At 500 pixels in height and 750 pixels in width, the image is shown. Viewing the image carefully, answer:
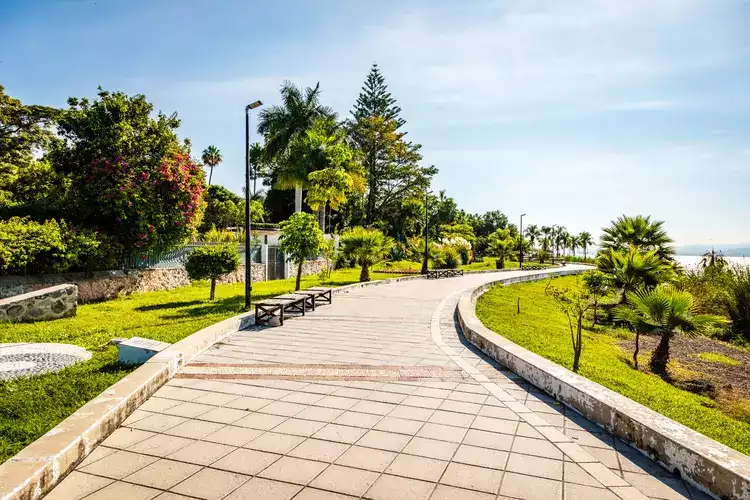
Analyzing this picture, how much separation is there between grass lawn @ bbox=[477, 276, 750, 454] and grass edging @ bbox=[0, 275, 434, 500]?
20.2 ft

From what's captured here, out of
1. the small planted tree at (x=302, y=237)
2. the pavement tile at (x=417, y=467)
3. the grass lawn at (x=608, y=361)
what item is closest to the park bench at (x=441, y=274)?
the grass lawn at (x=608, y=361)

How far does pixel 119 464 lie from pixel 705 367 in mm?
12443

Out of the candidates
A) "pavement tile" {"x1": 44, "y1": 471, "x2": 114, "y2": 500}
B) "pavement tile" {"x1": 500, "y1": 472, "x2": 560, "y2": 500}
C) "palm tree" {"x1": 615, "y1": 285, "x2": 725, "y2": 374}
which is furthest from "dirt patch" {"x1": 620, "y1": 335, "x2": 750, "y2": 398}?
"pavement tile" {"x1": 44, "y1": 471, "x2": 114, "y2": 500}

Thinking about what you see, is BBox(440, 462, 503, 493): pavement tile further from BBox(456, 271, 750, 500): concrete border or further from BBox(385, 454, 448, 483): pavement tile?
BBox(456, 271, 750, 500): concrete border

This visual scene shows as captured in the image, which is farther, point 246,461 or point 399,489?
point 246,461

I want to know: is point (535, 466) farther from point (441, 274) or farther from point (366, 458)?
point (441, 274)

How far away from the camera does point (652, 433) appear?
3.67 m

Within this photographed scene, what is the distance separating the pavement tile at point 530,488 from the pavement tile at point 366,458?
2.97 feet

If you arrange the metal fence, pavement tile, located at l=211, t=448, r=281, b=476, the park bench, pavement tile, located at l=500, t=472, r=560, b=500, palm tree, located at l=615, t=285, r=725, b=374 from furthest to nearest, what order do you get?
the park bench < the metal fence < palm tree, located at l=615, t=285, r=725, b=374 < pavement tile, located at l=211, t=448, r=281, b=476 < pavement tile, located at l=500, t=472, r=560, b=500

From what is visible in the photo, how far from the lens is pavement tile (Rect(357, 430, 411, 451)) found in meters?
3.89

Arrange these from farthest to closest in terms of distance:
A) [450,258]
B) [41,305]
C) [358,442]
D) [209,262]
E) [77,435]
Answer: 1. [450,258]
2. [209,262]
3. [41,305]
4. [358,442]
5. [77,435]

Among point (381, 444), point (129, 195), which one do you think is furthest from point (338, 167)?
point (381, 444)

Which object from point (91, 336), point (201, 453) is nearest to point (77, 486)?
point (201, 453)

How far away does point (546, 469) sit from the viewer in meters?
3.49
